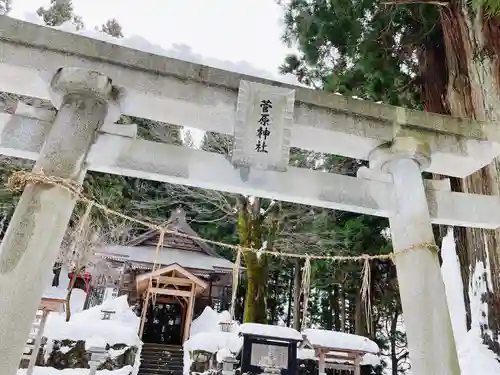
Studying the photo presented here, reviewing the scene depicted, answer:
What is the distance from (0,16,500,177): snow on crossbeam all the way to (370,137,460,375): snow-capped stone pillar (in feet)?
0.64

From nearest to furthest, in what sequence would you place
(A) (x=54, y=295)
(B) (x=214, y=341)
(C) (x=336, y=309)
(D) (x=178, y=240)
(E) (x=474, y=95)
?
(E) (x=474, y=95), (A) (x=54, y=295), (B) (x=214, y=341), (D) (x=178, y=240), (C) (x=336, y=309)

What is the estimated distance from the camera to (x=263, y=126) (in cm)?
298

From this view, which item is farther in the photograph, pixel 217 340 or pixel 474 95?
pixel 217 340

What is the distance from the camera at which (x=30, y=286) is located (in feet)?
7.18

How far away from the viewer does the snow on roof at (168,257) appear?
45.9 ft

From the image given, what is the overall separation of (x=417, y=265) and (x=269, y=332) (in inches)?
249

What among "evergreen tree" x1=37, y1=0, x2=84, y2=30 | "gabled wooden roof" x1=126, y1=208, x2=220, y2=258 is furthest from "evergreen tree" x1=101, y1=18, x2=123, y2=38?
"gabled wooden roof" x1=126, y1=208, x2=220, y2=258

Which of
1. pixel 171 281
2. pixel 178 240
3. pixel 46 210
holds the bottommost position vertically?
pixel 46 210

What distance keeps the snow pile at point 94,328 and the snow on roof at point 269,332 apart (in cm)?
500

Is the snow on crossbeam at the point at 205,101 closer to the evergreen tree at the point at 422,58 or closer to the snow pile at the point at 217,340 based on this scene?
the evergreen tree at the point at 422,58

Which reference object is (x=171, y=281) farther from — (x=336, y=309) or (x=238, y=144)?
(x=238, y=144)

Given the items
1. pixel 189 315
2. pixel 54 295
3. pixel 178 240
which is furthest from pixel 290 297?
pixel 54 295

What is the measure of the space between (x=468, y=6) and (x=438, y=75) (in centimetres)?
136

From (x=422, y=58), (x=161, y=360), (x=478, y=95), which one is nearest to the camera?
(x=478, y=95)
